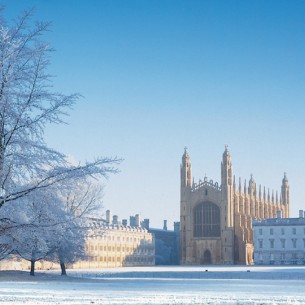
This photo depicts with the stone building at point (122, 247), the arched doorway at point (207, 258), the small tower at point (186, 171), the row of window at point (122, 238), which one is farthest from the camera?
the small tower at point (186, 171)

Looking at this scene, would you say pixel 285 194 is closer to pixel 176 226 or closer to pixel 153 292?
pixel 176 226

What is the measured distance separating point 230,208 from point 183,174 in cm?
1179

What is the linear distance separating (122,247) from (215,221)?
1681 centimetres

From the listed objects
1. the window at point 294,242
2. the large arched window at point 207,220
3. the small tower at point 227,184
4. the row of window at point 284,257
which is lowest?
the row of window at point 284,257

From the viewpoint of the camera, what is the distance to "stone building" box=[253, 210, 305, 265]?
106625mm

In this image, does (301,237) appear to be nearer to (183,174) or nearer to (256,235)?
(256,235)

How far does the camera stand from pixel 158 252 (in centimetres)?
12556

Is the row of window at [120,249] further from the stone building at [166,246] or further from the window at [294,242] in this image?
the window at [294,242]

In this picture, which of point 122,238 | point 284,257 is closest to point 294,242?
point 284,257

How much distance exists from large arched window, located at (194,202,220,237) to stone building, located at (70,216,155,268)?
973 cm

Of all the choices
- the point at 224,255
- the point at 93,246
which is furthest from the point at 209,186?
the point at 93,246

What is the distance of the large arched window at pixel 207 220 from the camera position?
380 ft

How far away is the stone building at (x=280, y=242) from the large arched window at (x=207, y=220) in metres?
8.27

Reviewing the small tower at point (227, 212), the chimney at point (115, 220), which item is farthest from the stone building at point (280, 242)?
the chimney at point (115, 220)
